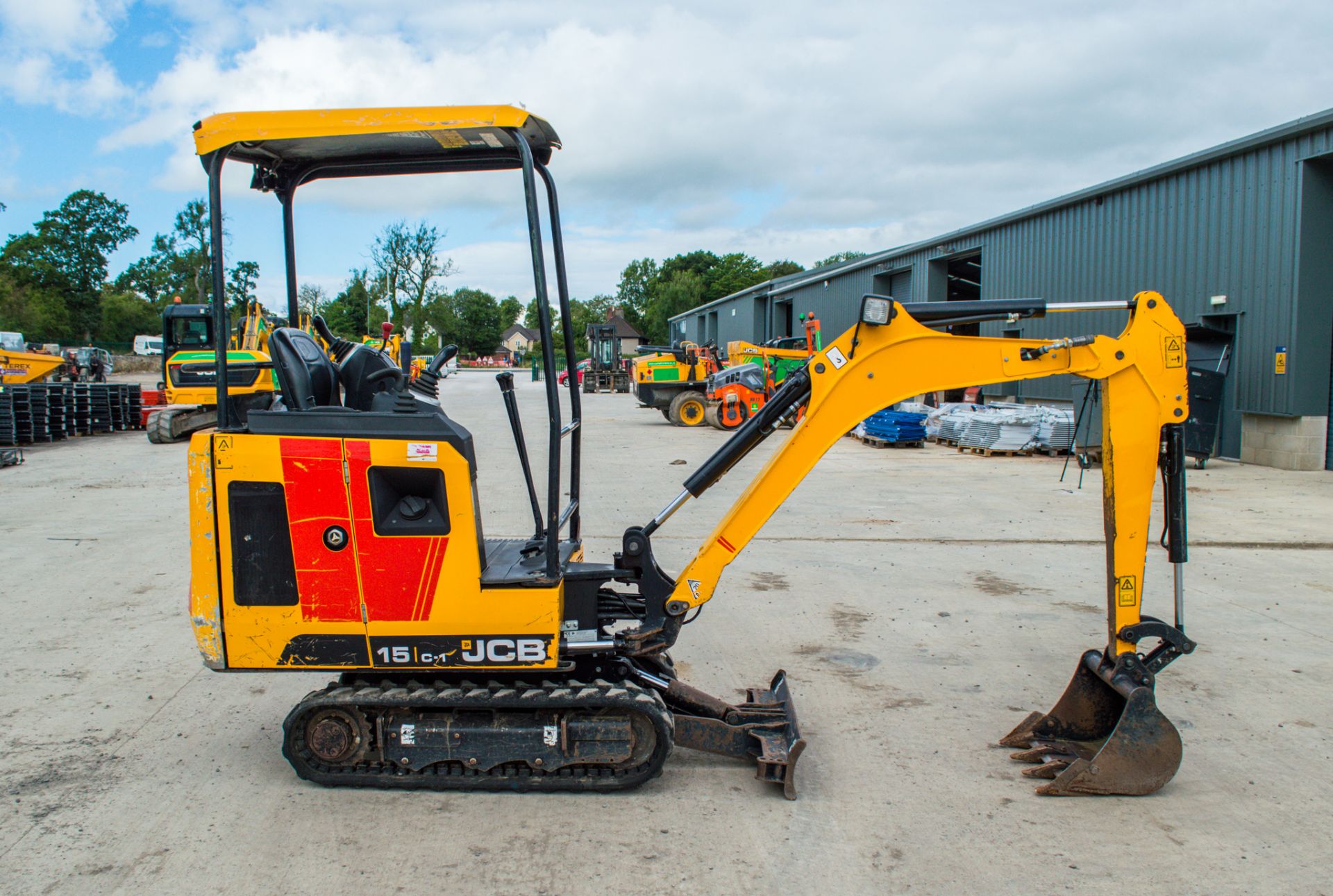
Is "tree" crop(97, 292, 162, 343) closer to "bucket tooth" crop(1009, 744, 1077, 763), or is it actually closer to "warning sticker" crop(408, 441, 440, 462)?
"warning sticker" crop(408, 441, 440, 462)

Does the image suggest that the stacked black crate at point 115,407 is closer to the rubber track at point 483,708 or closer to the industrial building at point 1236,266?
the industrial building at point 1236,266

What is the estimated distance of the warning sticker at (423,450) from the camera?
368 centimetres

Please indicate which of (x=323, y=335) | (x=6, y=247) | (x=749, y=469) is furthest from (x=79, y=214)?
(x=323, y=335)

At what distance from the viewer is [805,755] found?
4.27 m

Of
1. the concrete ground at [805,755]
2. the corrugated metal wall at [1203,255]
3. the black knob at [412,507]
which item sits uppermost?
the corrugated metal wall at [1203,255]

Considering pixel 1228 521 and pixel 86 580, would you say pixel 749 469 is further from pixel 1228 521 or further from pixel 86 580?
pixel 86 580

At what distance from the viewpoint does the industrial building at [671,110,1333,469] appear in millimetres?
13406

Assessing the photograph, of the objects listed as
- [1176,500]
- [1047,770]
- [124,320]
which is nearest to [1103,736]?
[1047,770]

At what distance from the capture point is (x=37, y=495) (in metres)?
11.6

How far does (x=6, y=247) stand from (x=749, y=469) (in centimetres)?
8469

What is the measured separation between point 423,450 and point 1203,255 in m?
15.4

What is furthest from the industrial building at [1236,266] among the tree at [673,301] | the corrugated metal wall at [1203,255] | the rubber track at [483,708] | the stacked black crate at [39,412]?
the tree at [673,301]

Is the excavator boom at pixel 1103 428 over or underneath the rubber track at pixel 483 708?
over

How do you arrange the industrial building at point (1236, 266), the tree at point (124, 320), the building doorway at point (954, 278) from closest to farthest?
the industrial building at point (1236, 266) → the building doorway at point (954, 278) → the tree at point (124, 320)
